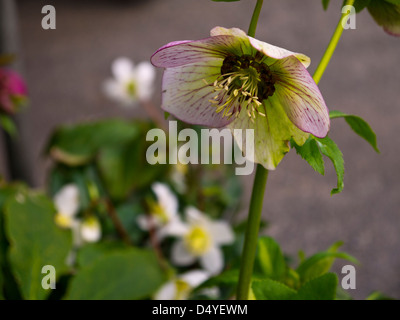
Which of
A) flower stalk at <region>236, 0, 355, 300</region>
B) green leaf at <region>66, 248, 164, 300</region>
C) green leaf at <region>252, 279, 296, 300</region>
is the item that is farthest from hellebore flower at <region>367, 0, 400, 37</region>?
green leaf at <region>66, 248, 164, 300</region>

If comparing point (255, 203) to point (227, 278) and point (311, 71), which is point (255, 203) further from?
point (311, 71)

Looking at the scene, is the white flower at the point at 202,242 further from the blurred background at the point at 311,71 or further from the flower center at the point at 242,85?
the flower center at the point at 242,85

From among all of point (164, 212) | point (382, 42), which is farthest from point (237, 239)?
point (382, 42)

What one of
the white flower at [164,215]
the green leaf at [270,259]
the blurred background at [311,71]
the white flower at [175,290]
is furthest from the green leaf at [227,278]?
the blurred background at [311,71]

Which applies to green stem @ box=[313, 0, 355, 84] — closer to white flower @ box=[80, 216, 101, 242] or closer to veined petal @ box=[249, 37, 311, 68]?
veined petal @ box=[249, 37, 311, 68]

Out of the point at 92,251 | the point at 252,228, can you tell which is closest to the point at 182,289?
the point at 92,251

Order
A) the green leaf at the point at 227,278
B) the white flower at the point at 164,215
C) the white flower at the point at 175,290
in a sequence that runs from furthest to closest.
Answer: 1. the white flower at the point at 164,215
2. the white flower at the point at 175,290
3. the green leaf at the point at 227,278
